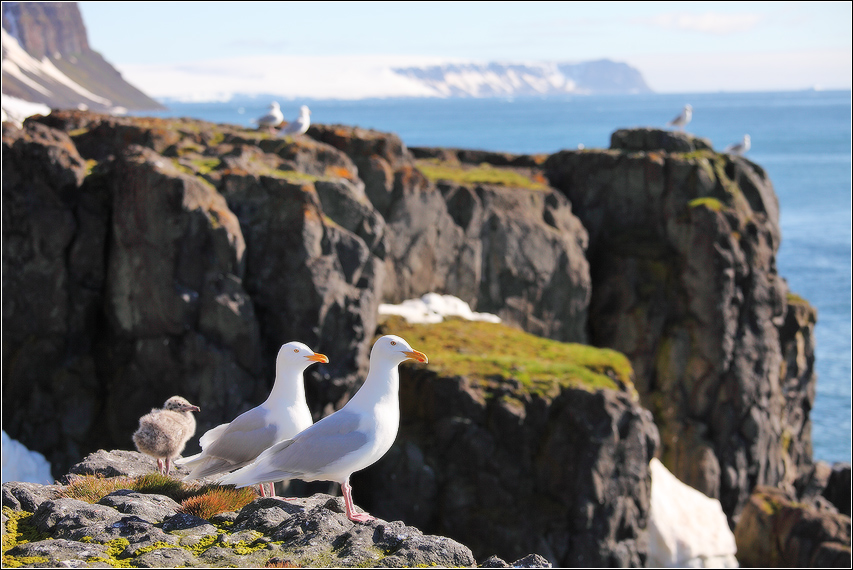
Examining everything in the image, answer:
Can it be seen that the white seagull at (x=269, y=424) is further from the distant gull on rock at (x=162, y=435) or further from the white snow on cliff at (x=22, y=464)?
the white snow on cliff at (x=22, y=464)

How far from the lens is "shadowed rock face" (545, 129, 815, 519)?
1278 inches

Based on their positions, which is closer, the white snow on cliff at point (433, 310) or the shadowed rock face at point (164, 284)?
the shadowed rock face at point (164, 284)

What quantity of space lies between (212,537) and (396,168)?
2342 centimetres

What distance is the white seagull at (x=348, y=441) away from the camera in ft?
26.8

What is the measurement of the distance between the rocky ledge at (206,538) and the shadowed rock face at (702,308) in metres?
26.1

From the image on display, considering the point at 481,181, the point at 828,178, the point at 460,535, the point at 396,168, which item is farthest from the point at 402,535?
the point at 828,178

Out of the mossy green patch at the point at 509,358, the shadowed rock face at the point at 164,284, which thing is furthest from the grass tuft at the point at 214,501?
the mossy green patch at the point at 509,358

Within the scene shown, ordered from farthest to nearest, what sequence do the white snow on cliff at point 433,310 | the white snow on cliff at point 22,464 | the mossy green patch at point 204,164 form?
the white snow on cliff at point 433,310
the mossy green patch at point 204,164
the white snow on cliff at point 22,464

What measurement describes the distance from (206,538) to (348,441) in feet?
5.16

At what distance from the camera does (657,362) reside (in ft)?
112

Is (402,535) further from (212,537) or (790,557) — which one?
(790,557)

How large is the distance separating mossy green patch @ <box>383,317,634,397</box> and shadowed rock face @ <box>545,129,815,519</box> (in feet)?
28.5

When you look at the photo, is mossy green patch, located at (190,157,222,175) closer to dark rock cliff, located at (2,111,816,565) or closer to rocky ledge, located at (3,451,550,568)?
dark rock cliff, located at (2,111,816,565)

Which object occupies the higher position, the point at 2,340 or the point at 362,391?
the point at 362,391
